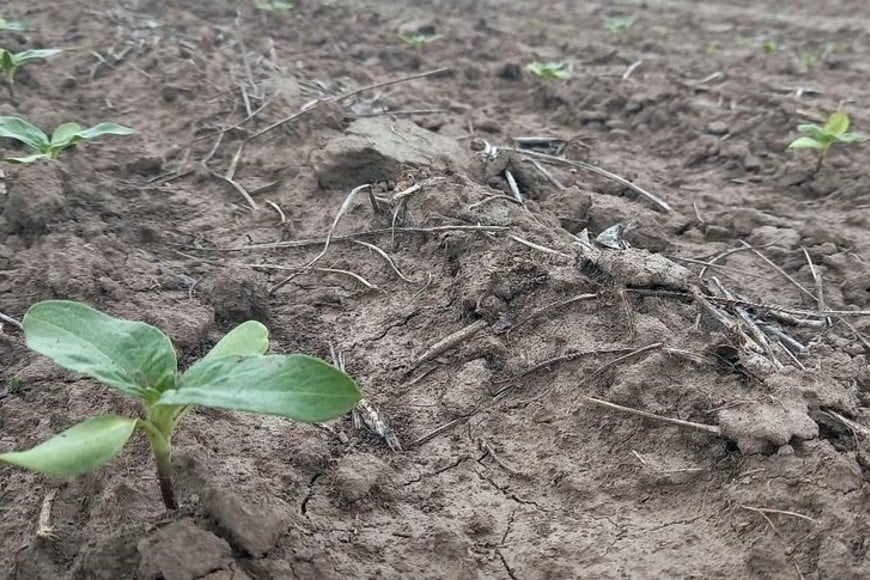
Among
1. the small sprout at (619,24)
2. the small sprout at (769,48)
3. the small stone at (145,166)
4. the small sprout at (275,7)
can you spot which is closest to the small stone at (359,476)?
the small stone at (145,166)

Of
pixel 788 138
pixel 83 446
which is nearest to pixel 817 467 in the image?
pixel 83 446

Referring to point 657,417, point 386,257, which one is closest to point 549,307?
point 657,417

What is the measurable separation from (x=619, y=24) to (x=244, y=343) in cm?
495

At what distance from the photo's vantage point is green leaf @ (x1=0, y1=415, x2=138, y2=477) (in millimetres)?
1193

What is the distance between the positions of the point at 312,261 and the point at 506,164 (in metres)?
0.85

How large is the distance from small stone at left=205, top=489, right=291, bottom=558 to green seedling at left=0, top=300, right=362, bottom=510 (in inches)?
3.9

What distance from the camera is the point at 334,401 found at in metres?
1.30

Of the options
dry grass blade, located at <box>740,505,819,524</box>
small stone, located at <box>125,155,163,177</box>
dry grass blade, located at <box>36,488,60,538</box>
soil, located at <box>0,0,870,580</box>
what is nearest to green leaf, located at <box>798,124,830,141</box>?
soil, located at <box>0,0,870,580</box>

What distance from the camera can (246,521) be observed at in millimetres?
1424

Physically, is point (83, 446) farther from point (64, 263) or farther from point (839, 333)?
point (839, 333)

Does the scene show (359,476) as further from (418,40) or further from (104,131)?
(418,40)

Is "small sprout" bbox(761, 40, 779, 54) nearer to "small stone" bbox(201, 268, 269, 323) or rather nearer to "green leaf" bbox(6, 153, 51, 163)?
"small stone" bbox(201, 268, 269, 323)

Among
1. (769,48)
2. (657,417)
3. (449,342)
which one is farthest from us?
(769,48)

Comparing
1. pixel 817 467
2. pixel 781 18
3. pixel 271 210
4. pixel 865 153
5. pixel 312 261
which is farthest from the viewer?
pixel 781 18
